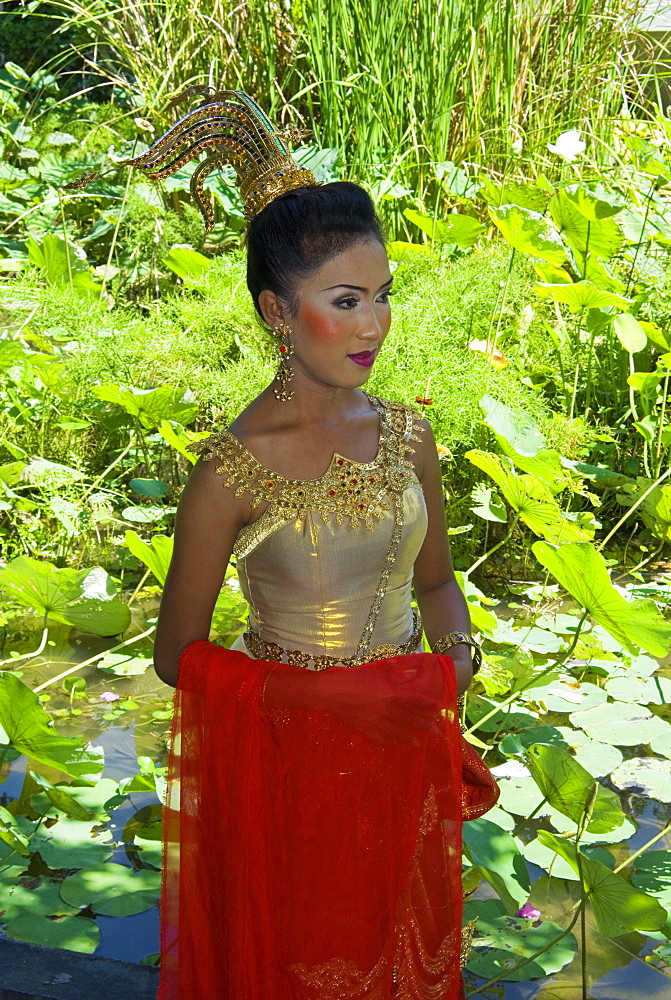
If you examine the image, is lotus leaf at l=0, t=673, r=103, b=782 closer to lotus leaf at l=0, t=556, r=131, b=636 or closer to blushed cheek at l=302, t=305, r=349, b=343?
lotus leaf at l=0, t=556, r=131, b=636

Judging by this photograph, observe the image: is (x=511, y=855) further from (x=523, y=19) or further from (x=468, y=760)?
(x=523, y=19)

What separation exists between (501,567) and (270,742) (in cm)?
197

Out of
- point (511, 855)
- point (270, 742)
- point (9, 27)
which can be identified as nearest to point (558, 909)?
point (511, 855)

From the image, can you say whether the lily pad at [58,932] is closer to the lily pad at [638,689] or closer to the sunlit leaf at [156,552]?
the sunlit leaf at [156,552]

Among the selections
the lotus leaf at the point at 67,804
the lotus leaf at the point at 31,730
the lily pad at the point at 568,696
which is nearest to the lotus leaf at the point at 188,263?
the lily pad at the point at 568,696

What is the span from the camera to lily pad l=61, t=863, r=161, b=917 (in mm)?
1825

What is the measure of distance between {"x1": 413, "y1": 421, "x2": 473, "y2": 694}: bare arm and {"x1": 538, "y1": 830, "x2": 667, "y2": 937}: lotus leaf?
0.32 meters

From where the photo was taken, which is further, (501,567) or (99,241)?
(99,241)

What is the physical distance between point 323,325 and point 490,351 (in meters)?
1.97

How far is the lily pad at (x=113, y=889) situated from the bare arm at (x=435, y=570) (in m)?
0.77

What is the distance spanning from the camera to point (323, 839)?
1.33 metres

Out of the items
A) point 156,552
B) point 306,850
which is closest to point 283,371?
point 306,850

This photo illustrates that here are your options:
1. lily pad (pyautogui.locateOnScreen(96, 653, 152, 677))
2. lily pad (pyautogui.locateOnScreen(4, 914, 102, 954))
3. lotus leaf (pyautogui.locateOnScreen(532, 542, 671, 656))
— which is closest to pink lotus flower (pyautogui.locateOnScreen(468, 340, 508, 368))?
lily pad (pyautogui.locateOnScreen(96, 653, 152, 677))

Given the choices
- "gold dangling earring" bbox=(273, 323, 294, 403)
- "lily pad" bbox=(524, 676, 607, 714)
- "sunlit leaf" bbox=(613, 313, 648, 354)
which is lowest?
"lily pad" bbox=(524, 676, 607, 714)
